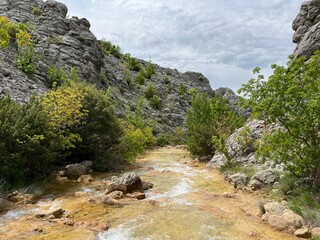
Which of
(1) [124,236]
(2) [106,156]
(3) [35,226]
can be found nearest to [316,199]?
(1) [124,236]

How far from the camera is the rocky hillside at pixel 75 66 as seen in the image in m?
20.9

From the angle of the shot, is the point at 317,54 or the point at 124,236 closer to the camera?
the point at 124,236

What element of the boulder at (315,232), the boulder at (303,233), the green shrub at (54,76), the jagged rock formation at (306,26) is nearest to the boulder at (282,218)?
the boulder at (303,233)

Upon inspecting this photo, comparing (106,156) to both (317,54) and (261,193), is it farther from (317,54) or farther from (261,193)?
(317,54)

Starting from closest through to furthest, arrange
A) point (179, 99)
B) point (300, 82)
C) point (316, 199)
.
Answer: point (316, 199)
point (300, 82)
point (179, 99)

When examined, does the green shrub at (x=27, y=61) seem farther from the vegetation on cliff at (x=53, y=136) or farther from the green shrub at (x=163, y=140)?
the green shrub at (x=163, y=140)

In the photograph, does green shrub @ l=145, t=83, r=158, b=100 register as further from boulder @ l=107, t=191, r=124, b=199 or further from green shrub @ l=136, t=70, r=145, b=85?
boulder @ l=107, t=191, r=124, b=199

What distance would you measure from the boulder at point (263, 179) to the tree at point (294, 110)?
5.69 feet

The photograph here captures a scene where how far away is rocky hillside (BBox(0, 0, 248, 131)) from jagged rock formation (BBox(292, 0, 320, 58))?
6.20m

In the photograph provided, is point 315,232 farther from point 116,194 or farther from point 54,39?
point 54,39

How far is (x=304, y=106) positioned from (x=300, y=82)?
0.96 meters

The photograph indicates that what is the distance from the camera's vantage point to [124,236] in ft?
22.4

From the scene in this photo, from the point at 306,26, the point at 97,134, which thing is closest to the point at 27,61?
the point at 97,134

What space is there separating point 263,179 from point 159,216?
17.2 feet
